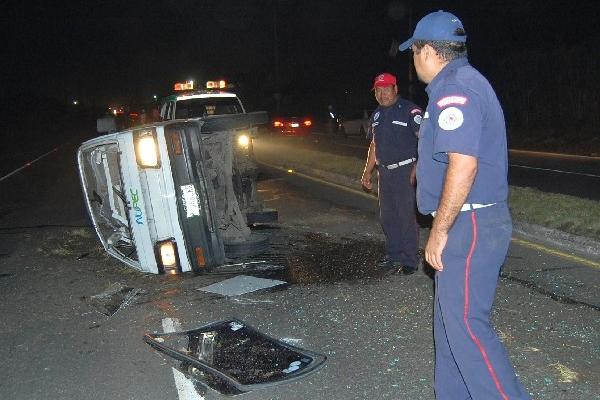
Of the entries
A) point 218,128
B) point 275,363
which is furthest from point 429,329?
point 218,128

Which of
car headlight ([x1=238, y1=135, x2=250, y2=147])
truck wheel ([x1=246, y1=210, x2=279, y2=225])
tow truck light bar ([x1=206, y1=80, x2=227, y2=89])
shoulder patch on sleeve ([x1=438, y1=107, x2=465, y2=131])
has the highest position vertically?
tow truck light bar ([x1=206, y1=80, x2=227, y2=89])

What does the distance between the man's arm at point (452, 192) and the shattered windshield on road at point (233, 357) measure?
5.27ft

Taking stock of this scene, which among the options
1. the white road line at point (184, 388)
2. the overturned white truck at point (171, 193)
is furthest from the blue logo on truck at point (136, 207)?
the white road line at point (184, 388)

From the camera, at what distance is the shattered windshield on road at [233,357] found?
378cm

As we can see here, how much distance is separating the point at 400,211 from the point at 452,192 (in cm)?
312

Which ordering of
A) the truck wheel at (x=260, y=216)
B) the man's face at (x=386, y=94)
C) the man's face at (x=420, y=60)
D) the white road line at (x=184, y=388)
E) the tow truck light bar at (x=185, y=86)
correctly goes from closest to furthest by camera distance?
the man's face at (x=420, y=60) < the white road line at (x=184, y=388) < the man's face at (x=386, y=94) < the truck wheel at (x=260, y=216) < the tow truck light bar at (x=185, y=86)

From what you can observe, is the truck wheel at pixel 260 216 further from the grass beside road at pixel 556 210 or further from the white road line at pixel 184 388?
the white road line at pixel 184 388

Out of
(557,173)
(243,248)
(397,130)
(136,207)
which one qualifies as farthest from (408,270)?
(557,173)

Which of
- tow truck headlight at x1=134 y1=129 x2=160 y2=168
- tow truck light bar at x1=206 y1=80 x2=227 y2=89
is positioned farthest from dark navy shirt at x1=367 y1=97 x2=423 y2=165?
tow truck light bar at x1=206 y1=80 x2=227 y2=89

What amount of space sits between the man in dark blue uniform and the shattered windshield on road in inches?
73.8

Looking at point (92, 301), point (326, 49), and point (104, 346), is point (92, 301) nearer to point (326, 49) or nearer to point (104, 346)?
point (104, 346)

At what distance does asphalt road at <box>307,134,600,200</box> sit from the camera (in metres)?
11.4

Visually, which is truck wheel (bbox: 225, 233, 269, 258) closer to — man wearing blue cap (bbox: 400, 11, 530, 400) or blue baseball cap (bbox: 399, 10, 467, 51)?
man wearing blue cap (bbox: 400, 11, 530, 400)

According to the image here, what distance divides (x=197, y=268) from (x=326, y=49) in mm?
50017
